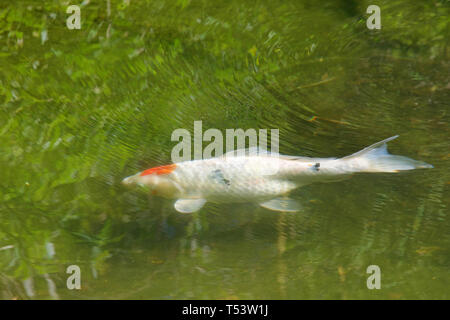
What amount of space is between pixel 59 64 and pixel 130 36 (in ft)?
1.74

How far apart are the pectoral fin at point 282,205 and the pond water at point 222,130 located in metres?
0.06

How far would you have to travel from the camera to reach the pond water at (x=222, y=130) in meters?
2.22

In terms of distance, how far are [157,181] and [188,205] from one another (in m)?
0.20

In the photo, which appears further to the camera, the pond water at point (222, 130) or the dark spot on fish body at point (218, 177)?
the dark spot on fish body at point (218, 177)

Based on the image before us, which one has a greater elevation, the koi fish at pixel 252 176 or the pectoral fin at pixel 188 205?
the koi fish at pixel 252 176

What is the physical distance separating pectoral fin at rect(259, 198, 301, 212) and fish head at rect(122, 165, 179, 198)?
45 cm

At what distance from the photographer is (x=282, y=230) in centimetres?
244

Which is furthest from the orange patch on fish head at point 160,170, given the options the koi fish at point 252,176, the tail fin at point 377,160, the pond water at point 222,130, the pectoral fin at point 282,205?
the tail fin at point 377,160

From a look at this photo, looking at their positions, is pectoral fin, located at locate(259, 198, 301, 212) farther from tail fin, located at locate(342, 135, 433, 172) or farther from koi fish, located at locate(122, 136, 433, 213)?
tail fin, located at locate(342, 135, 433, 172)

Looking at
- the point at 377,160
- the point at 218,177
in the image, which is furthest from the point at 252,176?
the point at 377,160

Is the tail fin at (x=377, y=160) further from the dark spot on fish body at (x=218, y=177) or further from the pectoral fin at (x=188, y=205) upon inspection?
the pectoral fin at (x=188, y=205)

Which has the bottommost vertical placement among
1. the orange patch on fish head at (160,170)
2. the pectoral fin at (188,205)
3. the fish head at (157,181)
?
the pectoral fin at (188,205)
